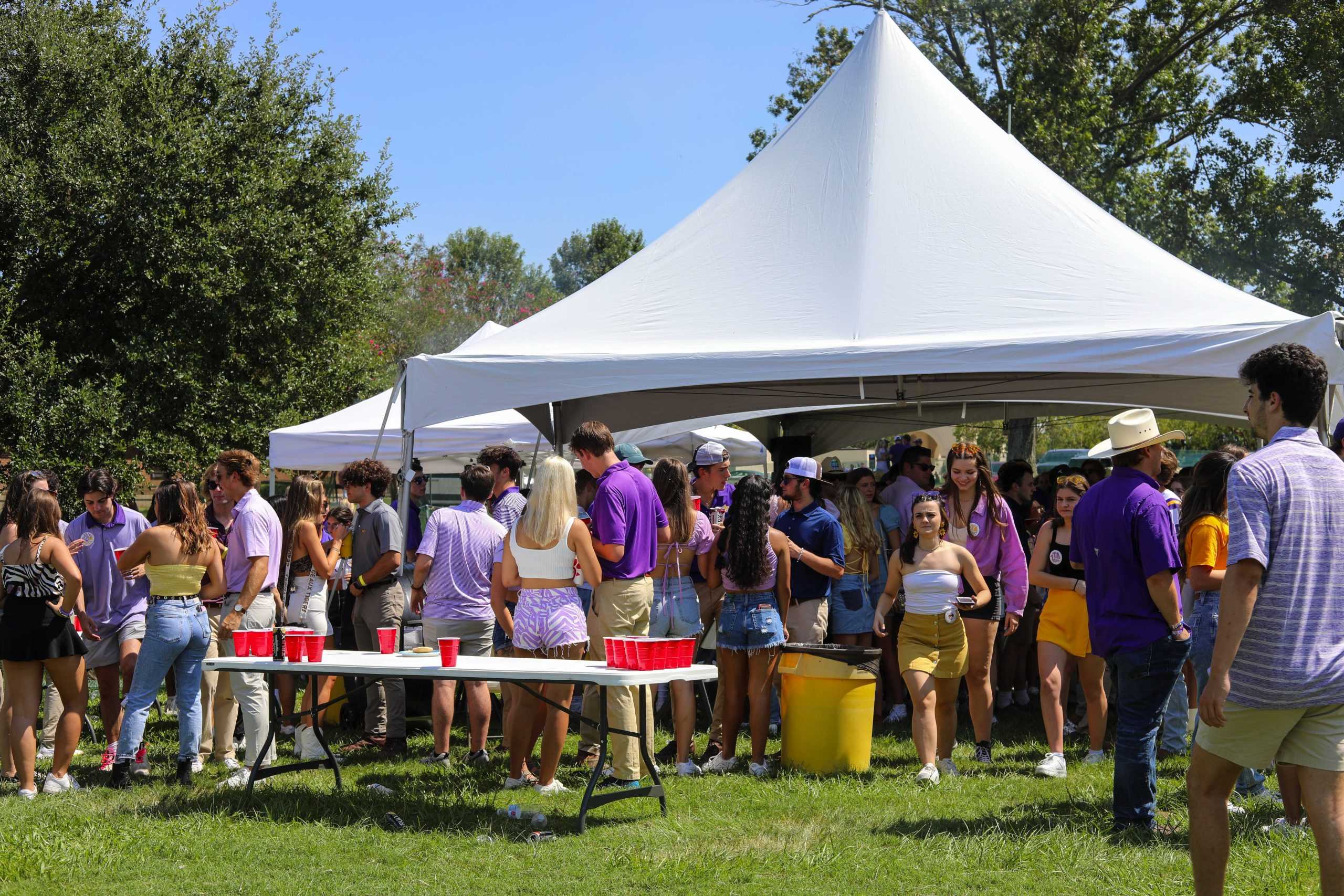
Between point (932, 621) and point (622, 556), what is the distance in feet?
5.16

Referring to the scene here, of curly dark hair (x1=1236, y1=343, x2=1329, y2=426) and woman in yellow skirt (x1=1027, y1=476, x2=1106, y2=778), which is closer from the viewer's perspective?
curly dark hair (x1=1236, y1=343, x2=1329, y2=426)

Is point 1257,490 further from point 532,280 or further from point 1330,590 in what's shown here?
point 532,280

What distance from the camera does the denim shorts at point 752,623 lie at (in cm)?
611

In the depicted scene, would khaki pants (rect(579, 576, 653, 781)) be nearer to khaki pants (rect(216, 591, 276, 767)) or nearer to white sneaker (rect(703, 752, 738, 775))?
white sneaker (rect(703, 752, 738, 775))

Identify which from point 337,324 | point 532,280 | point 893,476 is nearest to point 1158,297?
point 893,476

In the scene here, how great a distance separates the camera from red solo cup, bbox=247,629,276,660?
5367 mm

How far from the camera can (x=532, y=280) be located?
71.4m

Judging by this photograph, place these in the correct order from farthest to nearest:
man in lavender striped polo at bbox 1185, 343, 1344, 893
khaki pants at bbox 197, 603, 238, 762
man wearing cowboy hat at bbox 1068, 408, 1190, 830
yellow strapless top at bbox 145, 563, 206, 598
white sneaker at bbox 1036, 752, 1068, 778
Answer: khaki pants at bbox 197, 603, 238, 762 < white sneaker at bbox 1036, 752, 1068, 778 < yellow strapless top at bbox 145, 563, 206, 598 < man wearing cowboy hat at bbox 1068, 408, 1190, 830 < man in lavender striped polo at bbox 1185, 343, 1344, 893

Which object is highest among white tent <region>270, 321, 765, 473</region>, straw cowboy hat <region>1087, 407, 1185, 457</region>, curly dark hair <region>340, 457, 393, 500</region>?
white tent <region>270, 321, 765, 473</region>

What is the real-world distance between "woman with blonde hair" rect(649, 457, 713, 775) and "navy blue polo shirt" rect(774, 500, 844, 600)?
→ 450 millimetres

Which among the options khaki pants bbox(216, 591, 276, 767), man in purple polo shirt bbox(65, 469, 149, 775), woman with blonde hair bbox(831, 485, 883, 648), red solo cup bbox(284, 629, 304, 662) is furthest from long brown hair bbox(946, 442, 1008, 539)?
man in purple polo shirt bbox(65, 469, 149, 775)

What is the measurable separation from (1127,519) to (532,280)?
224 ft

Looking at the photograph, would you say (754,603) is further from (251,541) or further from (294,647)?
(251,541)

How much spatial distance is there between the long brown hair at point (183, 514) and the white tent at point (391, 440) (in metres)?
3.64
